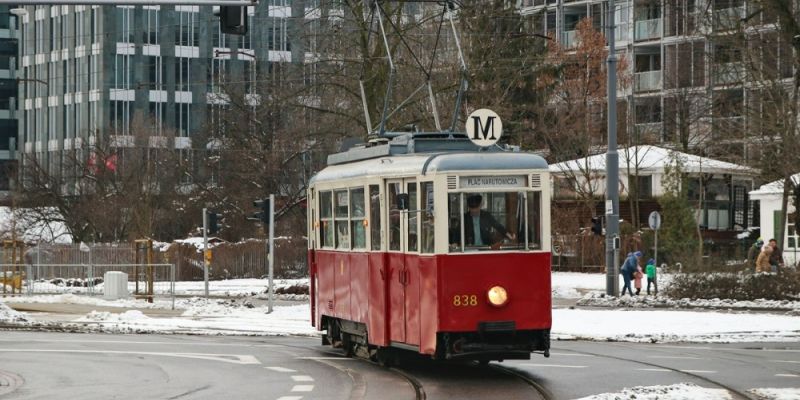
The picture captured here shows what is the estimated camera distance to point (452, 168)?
19.1m

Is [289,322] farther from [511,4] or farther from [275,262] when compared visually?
[511,4]

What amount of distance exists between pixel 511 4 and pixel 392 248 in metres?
56.2

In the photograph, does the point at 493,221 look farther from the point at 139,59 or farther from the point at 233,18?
the point at 139,59

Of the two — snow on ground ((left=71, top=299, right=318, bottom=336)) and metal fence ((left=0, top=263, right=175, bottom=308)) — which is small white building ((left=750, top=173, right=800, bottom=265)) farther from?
snow on ground ((left=71, top=299, right=318, bottom=336))

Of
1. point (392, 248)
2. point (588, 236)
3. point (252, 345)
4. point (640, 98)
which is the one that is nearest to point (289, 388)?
point (392, 248)

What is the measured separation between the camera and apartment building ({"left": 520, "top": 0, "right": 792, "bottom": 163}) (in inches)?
2566

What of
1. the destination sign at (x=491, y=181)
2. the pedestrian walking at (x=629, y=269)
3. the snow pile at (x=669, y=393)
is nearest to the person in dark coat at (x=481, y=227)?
the destination sign at (x=491, y=181)

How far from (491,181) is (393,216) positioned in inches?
62.1

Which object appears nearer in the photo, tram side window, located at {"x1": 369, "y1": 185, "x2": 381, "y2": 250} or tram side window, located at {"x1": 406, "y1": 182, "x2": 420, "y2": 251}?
tram side window, located at {"x1": 406, "y1": 182, "x2": 420, "y2": 251}

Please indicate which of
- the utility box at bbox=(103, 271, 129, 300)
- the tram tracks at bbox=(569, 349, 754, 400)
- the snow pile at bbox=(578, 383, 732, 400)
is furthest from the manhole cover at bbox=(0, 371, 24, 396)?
the utility box at bbox=(103, 271, 129, 300)

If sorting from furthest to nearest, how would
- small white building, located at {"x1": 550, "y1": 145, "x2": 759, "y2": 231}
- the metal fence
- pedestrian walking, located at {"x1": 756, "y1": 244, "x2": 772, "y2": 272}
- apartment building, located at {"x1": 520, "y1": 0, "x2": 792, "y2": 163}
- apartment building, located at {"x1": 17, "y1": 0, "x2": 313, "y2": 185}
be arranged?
apartment building, located at {"x1": 17, "y1": 0, "x2": 313, "y2": 185} → apartment building, located at {"x1": 520, "y1": 0, "x2": 792, "y2": 163} → small white building, located at {"x1": 550, "y1": 145, "x2": 759, "y2": 231} → the metal fence → pedestrian walking, located at {"x1": 756, "y1": 244, "x2": 772, "y2": 272}

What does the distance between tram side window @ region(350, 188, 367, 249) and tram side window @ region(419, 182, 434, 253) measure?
6.40 feet

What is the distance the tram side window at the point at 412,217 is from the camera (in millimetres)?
19484

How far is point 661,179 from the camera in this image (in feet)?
203
